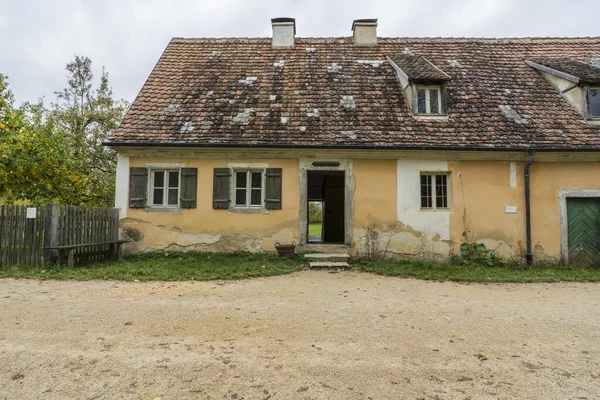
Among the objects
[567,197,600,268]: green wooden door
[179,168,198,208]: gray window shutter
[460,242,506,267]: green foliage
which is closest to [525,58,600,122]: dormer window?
[567,197,600,268]: green wooden door

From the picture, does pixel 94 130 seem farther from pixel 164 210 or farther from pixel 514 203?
pixel 514 203

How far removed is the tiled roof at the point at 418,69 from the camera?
31.9ft

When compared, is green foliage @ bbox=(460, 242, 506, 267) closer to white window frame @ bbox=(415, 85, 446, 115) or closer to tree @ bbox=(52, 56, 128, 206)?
white window frame @ bbox=(415, 85, 446, 115)

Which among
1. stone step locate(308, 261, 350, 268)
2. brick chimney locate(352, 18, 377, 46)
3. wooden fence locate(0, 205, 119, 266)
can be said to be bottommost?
stone step locate(308, 261, 350, 268)

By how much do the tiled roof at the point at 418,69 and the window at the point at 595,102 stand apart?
414cm

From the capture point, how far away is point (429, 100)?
9953mm

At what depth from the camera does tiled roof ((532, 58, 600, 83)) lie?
945 cm

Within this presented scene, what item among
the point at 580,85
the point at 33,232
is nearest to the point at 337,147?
the point at 33,232

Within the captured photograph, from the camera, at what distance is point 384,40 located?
12727 millimetres

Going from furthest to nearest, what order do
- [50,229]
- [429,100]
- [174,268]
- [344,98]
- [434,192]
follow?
[344,98] < [429,100] < [434,192] < [174,268] < [50,229]

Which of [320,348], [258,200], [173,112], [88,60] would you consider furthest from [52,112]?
[320,348]

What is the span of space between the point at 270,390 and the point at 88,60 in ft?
75.5

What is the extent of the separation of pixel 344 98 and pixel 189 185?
5.24 m

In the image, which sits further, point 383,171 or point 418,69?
point 418,69
